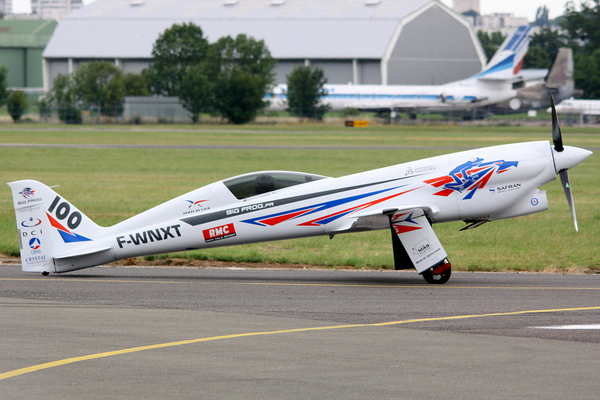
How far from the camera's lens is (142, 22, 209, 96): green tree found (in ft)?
317

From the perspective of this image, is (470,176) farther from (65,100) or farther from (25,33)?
(25,33)

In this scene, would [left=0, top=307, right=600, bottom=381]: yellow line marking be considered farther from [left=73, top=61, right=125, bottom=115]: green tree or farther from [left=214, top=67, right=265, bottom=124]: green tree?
[left=73, top=61, right=125, bottom=115]: green tree

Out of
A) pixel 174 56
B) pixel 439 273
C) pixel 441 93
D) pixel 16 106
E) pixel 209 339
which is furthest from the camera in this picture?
pixel 174 56

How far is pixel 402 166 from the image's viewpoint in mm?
13789

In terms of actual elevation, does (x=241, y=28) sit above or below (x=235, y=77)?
above

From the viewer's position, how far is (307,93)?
89562 millimetres

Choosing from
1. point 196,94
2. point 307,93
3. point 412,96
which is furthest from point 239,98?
point 412,96

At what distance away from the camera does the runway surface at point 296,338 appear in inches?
288

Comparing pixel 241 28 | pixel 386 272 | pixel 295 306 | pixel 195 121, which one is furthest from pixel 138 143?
pixel 241 28

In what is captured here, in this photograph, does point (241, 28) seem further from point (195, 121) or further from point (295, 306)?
point (295, 306)

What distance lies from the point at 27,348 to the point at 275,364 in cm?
279

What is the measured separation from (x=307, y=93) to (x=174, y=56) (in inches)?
761

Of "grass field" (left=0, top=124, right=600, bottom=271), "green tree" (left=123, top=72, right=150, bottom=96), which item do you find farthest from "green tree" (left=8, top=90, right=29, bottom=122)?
"grass field" (left=0, top=124, right=600, bottom=271)

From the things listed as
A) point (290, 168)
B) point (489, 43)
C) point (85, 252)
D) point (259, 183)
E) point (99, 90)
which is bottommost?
point (85, 252)
